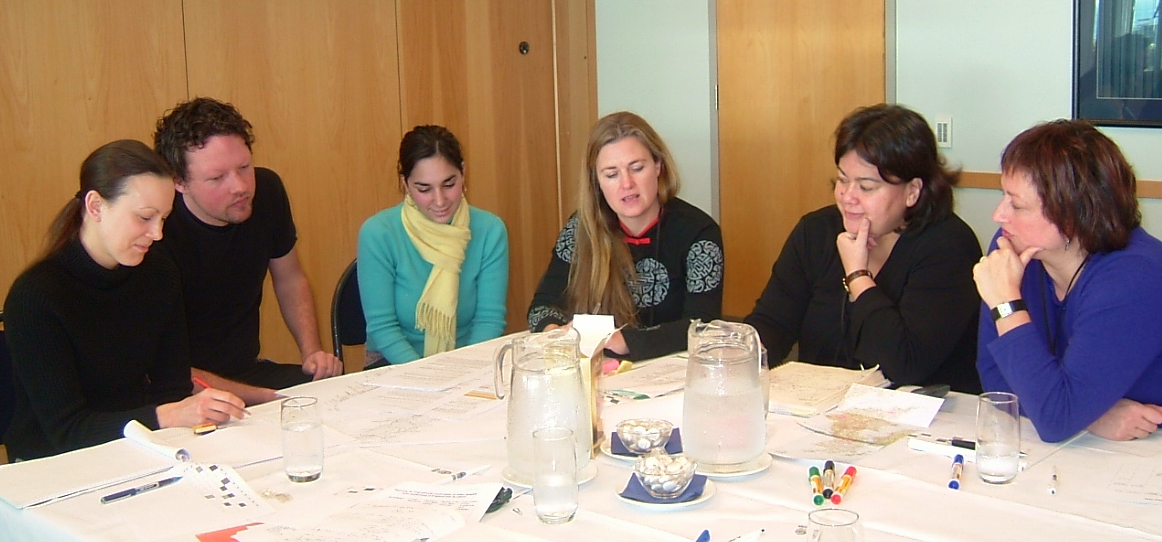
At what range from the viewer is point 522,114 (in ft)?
16.1

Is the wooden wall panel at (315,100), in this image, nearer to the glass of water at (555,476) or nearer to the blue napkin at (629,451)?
the blue napkin at (629,451)

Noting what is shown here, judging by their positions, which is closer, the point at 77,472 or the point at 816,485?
the point at 816,485

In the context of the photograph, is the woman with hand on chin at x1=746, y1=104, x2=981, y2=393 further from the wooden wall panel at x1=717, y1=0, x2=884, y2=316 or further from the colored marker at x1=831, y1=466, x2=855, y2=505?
the wooden wall panel at x1=717, y1=0, x2=884, y2=316

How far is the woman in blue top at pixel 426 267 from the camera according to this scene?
3057 millimetres

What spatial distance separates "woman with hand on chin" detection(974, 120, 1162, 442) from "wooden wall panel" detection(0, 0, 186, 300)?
110 inches

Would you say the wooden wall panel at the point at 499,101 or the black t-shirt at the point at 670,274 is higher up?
the wooden wall panel at the point at 499,101

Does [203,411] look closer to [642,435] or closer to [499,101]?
[642,435]

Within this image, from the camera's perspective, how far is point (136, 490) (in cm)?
167

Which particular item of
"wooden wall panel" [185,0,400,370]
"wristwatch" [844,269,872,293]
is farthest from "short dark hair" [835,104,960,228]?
"wooden wall panel" [185,0,400,370]

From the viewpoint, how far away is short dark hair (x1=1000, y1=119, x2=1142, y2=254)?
1857 millimetres

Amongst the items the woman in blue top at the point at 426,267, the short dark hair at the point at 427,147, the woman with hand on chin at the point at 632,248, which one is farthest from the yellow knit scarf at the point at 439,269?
the woman with hand on chin at the point at 632,248

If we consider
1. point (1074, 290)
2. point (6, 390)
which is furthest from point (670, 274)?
point (6, 390)

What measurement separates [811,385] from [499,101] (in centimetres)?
A: 296

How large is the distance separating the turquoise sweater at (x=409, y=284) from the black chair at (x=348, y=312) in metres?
0.05
